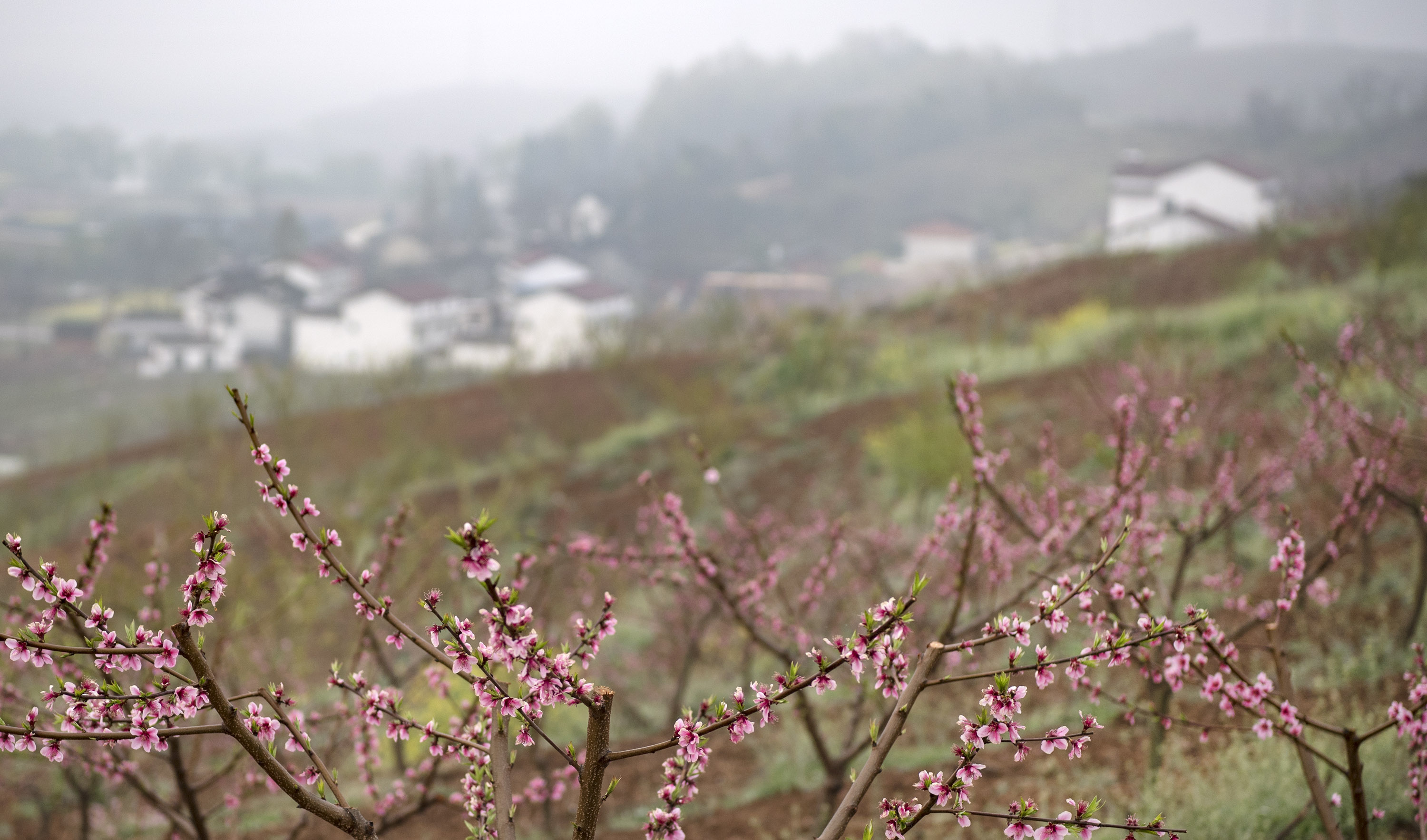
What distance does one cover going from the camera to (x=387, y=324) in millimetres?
46281

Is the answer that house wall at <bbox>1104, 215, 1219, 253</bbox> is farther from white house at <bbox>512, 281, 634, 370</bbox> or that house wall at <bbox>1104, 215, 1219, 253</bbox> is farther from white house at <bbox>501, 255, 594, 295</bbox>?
white house at <bbox>501, 255, 594, 295</bbox>

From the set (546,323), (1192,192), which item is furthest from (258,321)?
(1192,192)

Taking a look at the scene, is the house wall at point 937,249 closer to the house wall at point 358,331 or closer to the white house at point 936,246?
the white house at point 936,246

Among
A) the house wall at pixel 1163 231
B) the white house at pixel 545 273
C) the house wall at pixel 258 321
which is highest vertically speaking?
the white house at pixel 545 273

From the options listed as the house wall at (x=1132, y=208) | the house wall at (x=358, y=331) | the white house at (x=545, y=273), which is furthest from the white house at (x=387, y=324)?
the house wall at (x=1132, y=208)

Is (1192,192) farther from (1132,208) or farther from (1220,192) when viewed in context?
(1132,208)

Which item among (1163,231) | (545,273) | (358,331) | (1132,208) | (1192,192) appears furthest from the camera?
(545,273)

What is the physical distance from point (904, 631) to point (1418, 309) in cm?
1147

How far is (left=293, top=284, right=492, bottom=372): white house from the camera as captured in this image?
4597 centimetres

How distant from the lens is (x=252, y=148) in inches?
5463

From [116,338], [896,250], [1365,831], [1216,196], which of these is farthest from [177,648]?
[896,250]

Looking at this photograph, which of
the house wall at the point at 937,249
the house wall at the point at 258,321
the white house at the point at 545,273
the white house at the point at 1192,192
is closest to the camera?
the white house at the point at 1192,192

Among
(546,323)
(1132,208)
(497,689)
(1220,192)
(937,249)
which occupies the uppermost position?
(937,249)

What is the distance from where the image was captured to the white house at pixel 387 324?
46.0 metres
